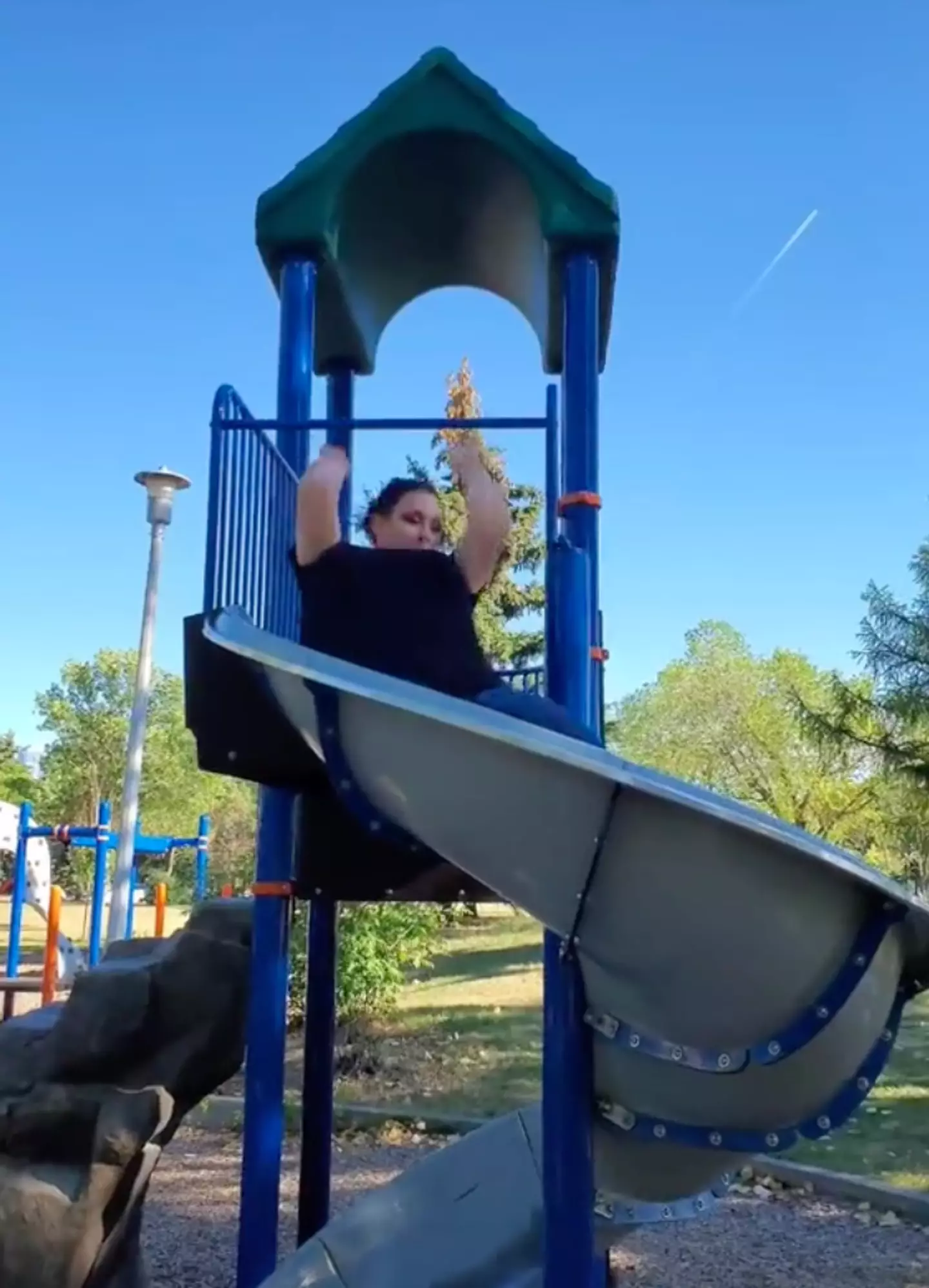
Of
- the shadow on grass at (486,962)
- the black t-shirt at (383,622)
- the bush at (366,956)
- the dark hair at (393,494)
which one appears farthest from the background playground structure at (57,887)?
the black t-shirt at (383,622)

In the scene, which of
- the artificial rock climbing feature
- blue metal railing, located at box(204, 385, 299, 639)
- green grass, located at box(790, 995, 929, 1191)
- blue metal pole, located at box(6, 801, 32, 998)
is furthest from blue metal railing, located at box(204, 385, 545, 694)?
blue metal pole, located at box(6, 801, 32, 998)

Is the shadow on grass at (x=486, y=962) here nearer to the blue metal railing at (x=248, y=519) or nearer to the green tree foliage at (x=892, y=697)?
the green tree foliage at (x=892, y=697)

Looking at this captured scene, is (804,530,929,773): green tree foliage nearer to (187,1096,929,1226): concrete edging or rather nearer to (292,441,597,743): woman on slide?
(187,1096,929,1226): concrete edging

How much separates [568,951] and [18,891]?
9.75m

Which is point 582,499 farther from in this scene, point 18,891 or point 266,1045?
point 18,891

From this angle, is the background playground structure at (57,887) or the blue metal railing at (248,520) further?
the background playground structure at (57,887)

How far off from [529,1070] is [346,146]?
6.71 meters

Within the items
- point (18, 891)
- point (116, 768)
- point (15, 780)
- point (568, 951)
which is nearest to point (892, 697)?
point (18, 891)

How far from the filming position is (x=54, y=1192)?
10.9 feet

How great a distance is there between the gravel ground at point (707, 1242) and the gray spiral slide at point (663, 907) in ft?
8.30

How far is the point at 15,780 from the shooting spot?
130ft

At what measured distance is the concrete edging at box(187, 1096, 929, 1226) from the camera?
16.3ft

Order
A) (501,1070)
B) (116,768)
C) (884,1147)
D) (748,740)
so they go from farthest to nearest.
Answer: (116,768) → (748,740) → (501,1070) → (884,1147)

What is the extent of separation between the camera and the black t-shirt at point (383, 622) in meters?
2.69
